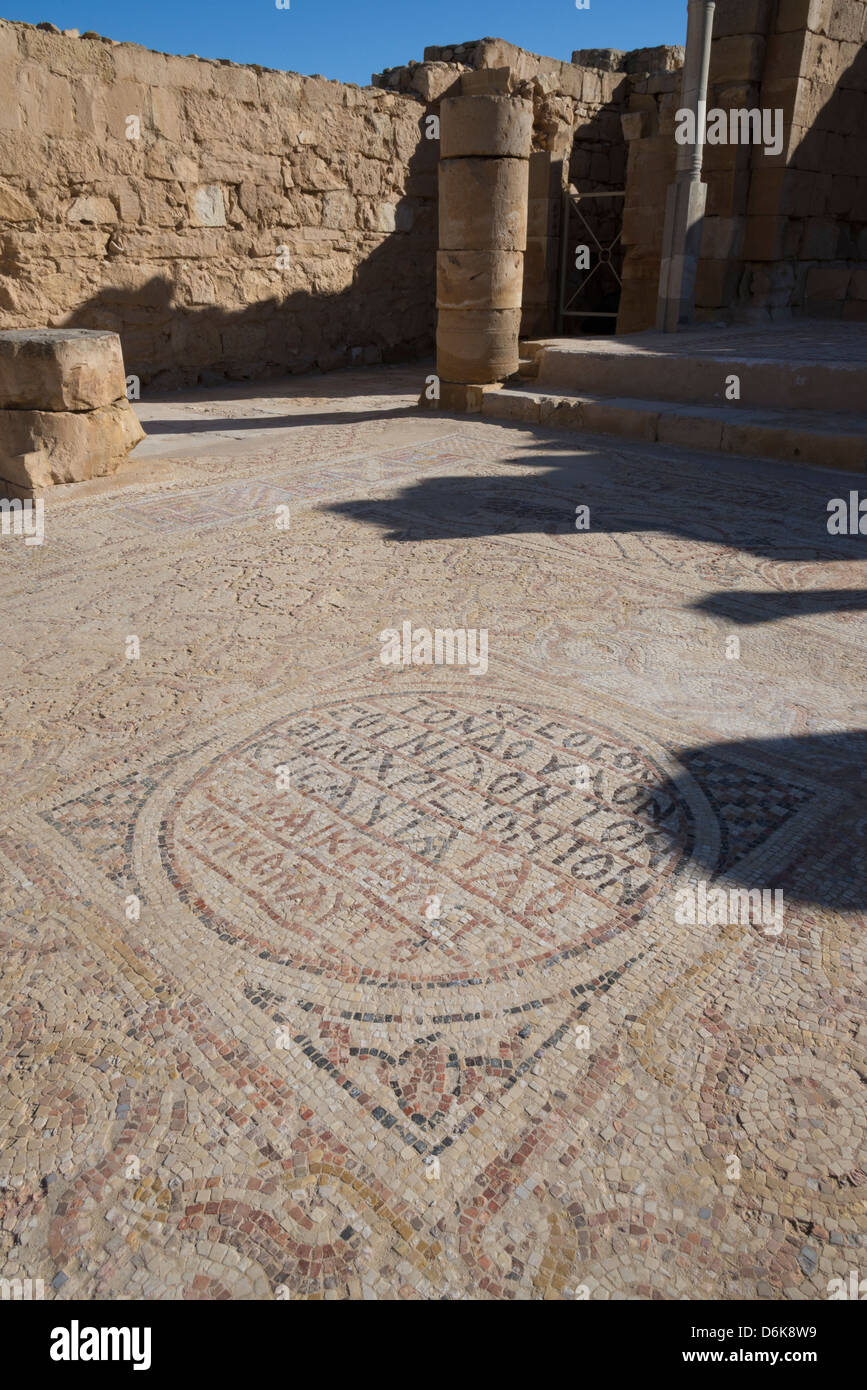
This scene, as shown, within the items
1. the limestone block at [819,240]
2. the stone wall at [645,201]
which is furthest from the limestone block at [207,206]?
the limestone block at [819,240]

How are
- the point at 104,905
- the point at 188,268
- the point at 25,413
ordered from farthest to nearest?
the point at 188,268 → the point at 25,413 → the point at 104,905

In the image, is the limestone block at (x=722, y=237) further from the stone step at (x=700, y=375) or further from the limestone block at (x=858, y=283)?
the stone step at (x=700, y=375)

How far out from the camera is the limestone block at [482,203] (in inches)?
314

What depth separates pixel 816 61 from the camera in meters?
10.1

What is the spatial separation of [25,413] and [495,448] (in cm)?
327

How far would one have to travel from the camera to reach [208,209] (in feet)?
31.2

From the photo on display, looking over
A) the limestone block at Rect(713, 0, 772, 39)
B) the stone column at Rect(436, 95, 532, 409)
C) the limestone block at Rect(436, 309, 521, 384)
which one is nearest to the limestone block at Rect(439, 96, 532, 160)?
the stone column at Rect(436, 95, 532, 409)

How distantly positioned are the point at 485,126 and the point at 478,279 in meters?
1.16

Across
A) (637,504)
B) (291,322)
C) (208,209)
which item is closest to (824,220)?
(291,322)

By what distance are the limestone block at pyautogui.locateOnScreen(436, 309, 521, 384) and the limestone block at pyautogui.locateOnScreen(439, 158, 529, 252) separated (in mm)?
556

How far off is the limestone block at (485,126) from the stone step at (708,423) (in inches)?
76.0
